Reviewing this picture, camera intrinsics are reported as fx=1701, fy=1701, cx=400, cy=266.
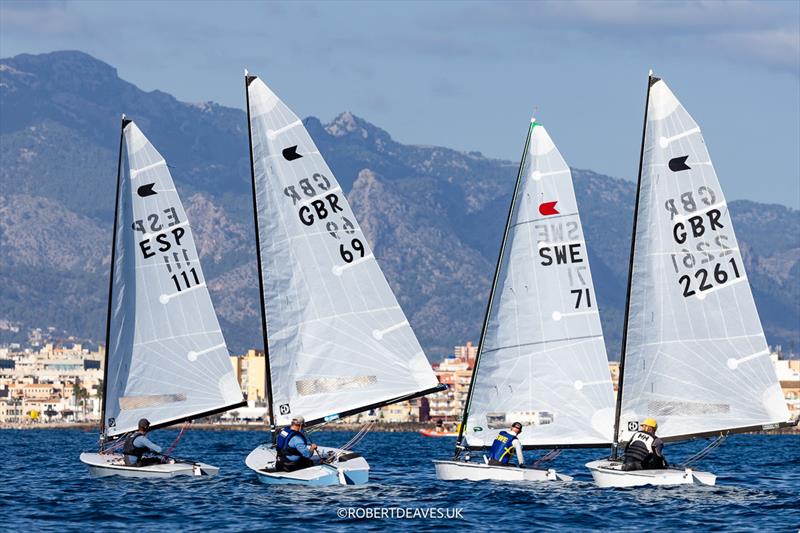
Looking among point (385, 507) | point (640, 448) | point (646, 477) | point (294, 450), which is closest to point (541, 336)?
point (640, 448)

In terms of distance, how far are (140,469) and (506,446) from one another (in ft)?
33.3

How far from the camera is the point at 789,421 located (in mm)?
44375

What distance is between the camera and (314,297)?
4719cm

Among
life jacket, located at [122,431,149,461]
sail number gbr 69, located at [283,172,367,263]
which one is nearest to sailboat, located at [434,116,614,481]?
sail number gbr 69, located at [283,172,367,263]

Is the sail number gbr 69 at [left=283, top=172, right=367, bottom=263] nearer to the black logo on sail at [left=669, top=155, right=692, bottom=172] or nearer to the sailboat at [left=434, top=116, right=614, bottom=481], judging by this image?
the sailboat at [left=434, top=116, right=614, bottom=481]

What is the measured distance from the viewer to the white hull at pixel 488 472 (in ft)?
148

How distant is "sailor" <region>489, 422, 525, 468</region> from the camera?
→ 149 feet

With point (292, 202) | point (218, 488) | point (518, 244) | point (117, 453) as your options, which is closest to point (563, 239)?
point (518, 244)

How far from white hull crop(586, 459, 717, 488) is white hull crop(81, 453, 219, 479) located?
36.6ft

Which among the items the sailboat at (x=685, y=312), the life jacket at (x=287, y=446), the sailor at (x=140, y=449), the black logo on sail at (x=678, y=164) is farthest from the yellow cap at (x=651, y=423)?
the sailor at (x=140, y=449)

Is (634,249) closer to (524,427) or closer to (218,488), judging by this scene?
(524,427)

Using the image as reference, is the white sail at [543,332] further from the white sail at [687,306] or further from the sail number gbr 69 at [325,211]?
the sail number gbr 69 at [325,211]

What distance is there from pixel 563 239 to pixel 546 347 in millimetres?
3028

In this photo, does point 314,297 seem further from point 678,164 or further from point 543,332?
point 678,164
